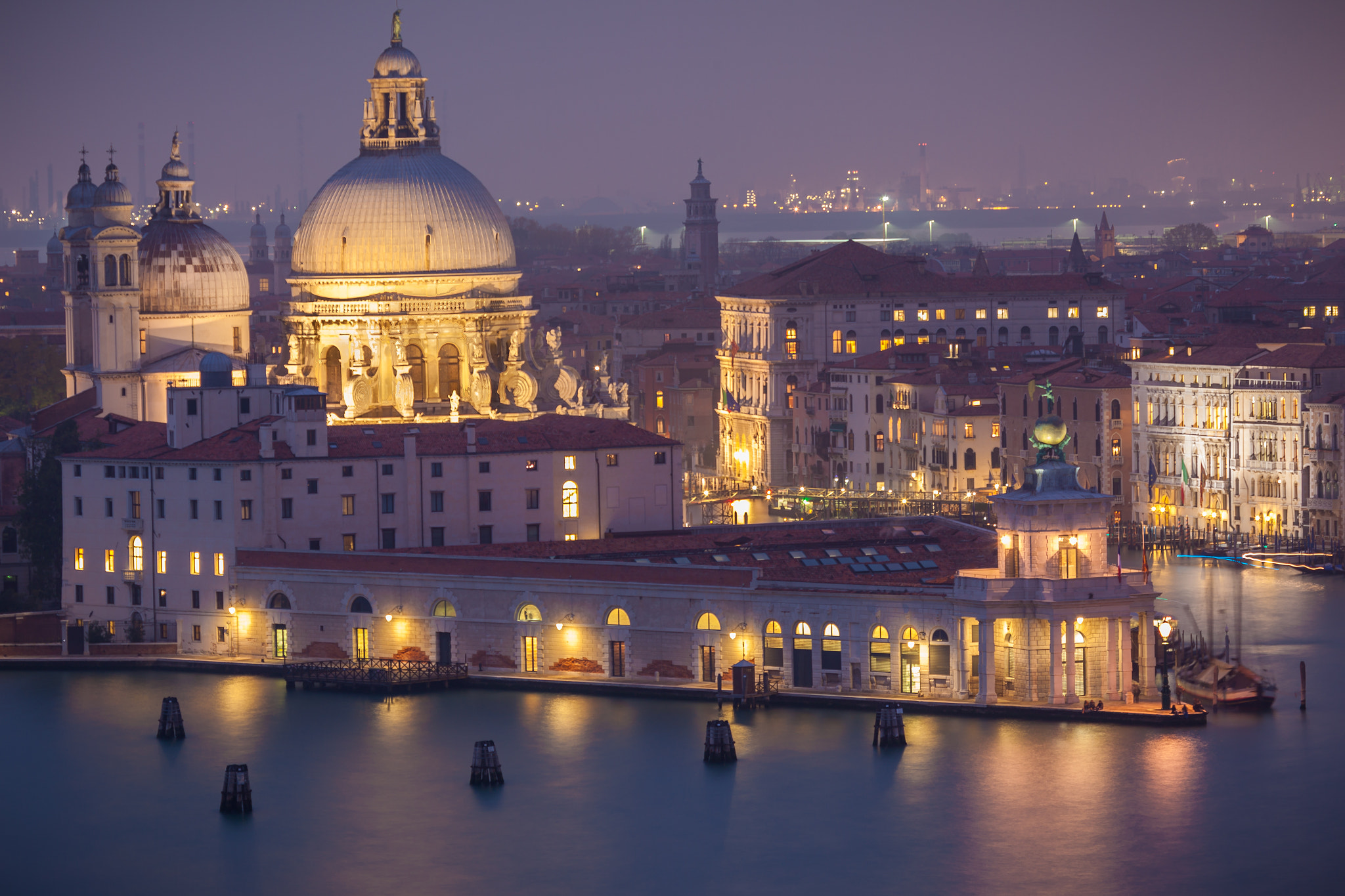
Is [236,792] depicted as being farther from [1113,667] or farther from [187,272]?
[187,272]

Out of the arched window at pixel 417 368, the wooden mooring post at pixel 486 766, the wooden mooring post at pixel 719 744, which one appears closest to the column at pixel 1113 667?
the wooden mooring post at pixel 719 744

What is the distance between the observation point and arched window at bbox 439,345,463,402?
87.5 m

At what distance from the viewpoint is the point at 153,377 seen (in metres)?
89.4

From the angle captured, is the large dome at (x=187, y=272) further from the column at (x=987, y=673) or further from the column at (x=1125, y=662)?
the column at (x=1125, y=662)

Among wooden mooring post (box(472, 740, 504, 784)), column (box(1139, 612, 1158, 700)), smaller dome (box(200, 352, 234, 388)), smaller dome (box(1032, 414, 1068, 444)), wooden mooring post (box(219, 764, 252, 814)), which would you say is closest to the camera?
wooden mooring post (box(219, 764, 252, 814))

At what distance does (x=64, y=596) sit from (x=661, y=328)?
2882 inches

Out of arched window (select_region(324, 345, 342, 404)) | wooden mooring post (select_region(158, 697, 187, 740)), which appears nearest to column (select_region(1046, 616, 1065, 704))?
wooden mooring post (select_region(158, 697, 187, 740))

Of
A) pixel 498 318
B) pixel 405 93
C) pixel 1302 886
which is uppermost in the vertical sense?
pixel 405 93

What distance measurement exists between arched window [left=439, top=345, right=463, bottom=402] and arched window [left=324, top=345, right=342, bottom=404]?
2.61 metres

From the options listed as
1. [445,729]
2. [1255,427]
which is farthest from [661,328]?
[445,729]

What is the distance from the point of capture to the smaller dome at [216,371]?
7681 cm

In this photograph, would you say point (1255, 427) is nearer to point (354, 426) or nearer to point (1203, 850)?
point (354, 426)

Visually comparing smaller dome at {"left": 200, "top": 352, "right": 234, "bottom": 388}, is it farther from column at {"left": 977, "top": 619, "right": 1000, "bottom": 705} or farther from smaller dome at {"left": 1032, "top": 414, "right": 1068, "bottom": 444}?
column at {"left": 977, "top": 619, "right": 1000, "bottom": 705}

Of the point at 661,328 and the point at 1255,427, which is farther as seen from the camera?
the point at 661,328
